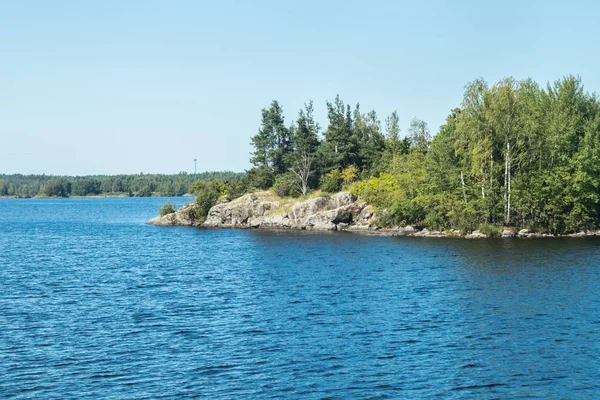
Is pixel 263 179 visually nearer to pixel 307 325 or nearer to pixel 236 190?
pixel 236 190

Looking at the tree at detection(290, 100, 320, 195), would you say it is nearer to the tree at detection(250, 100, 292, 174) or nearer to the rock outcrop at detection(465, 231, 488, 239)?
the tree at detection(250, 100, 292, 174)

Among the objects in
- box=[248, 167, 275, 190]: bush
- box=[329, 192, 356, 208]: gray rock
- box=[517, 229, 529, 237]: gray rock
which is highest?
box=[248, 167, 275, 190]: bush

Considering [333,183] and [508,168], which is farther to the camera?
[333,183]

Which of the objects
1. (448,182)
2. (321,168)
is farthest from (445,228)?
(321,168)

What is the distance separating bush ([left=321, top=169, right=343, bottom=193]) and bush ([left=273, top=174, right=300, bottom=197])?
5.39 m

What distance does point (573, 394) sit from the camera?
89.8 ft

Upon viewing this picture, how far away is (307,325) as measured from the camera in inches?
1556

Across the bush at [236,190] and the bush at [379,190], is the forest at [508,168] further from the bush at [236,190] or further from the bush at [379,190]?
the bush at [236,190]

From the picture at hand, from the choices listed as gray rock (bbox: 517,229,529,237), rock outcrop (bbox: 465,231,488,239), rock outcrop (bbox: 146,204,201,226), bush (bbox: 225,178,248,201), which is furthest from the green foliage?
gray rock (bbox: 517,229,529,237)

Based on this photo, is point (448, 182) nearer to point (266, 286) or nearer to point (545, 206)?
point (545, 206)

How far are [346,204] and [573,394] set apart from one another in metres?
79.9

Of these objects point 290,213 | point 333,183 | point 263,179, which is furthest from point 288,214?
point 263,179

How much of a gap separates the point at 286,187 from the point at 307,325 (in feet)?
253

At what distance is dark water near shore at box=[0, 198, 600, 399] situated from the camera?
1150 inches
